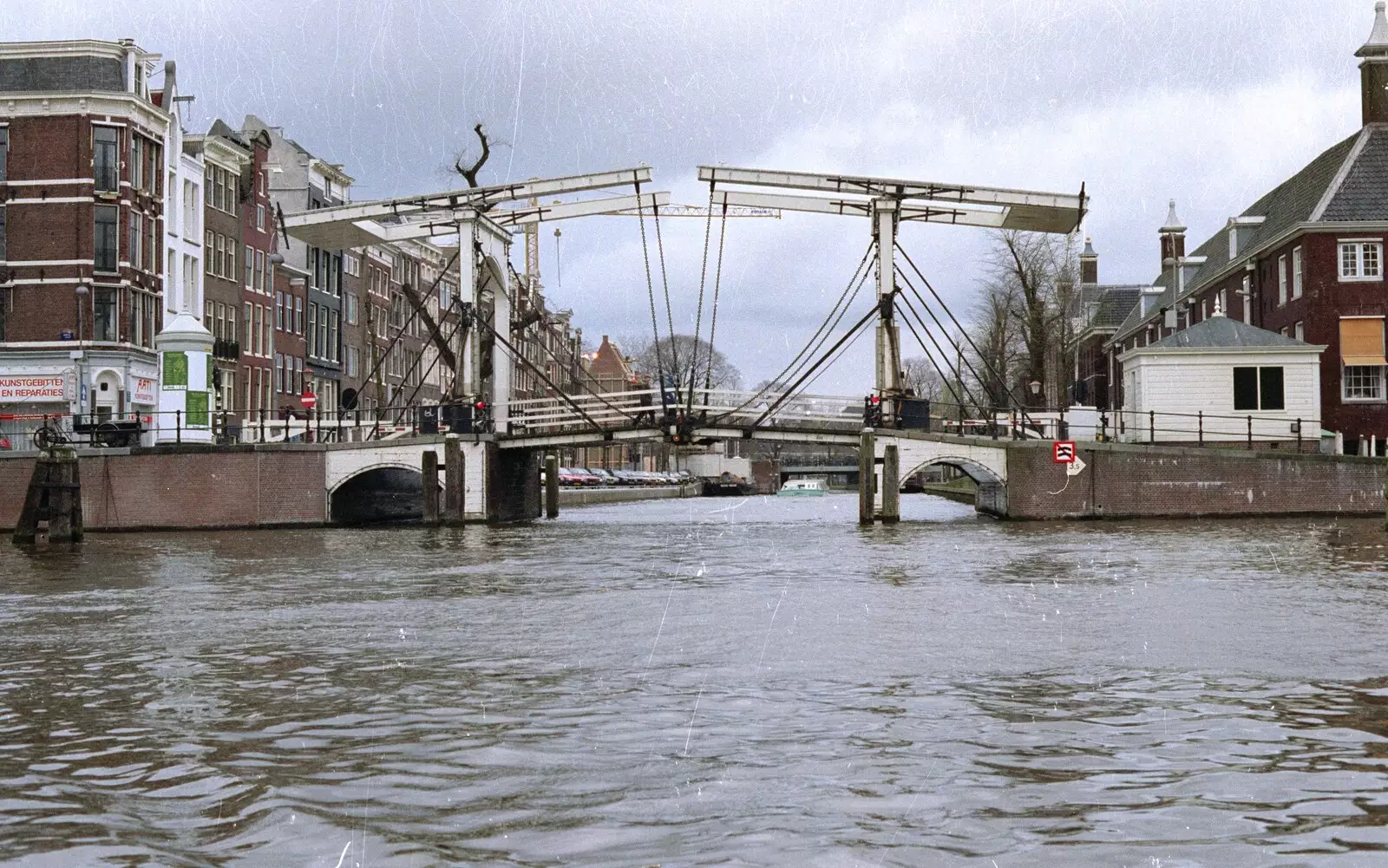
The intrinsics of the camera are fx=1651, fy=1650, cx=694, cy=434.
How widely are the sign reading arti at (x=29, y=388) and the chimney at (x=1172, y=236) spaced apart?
47269 millimetres

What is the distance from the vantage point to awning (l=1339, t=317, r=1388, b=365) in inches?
1703

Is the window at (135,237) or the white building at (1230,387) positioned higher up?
the window at (135,237)

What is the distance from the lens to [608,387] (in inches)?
4847

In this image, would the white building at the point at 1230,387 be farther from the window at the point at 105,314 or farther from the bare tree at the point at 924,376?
the bare tree at the point at 924,376

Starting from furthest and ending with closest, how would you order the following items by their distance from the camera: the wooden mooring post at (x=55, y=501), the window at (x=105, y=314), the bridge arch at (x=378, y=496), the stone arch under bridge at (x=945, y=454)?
the window at (x=105, y=314) < the bridge arch at (x=378, y=496) < the stone arch under bridge at (x=945, y=454) < the wooden mooring post at (x=55, y=501)

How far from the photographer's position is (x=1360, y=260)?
4369 cm

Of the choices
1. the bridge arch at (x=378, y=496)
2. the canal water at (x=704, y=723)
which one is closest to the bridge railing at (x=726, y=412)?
the bridge arch at (x=378, y=496)

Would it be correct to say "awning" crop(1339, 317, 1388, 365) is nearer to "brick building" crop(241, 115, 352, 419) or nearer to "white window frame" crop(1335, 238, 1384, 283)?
"white window frame" crop(1335, 238, 1384, 283)

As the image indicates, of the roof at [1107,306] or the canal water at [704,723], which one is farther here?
the roof at [1107,306]

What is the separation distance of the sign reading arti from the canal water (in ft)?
90.6

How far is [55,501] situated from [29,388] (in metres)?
15.8

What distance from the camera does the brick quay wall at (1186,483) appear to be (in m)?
34.0

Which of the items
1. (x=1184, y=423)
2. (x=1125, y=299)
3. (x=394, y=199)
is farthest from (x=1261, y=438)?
(x=1125, y=299)

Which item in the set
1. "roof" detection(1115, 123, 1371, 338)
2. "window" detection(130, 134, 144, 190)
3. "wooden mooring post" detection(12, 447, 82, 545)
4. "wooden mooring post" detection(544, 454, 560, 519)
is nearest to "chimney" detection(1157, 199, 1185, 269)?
"roof" detection(1115, 123, 1371, 338)
